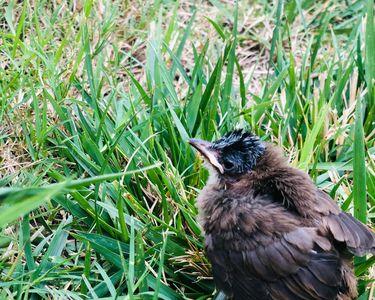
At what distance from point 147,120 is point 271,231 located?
1.00m

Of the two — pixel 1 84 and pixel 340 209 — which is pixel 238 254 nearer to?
pixel 340 209

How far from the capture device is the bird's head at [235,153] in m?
3.27

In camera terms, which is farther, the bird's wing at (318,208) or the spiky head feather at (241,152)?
the spiky head feather at (241,152)

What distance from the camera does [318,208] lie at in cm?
311

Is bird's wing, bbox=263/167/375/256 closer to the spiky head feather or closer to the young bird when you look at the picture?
the young bird

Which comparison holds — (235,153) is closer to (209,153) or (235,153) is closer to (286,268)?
(209,153)

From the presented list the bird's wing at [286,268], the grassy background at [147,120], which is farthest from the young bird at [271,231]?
the grassy background at [147,120]

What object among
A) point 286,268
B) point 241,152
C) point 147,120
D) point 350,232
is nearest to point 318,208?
point 350,232

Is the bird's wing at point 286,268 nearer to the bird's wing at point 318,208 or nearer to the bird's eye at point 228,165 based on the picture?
the bird's wing at point 318,208

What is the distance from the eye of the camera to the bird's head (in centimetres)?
327

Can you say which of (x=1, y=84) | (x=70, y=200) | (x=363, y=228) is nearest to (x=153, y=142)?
(x=70, y=200)

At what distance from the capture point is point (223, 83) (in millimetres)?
4098

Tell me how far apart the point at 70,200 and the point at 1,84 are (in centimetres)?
83

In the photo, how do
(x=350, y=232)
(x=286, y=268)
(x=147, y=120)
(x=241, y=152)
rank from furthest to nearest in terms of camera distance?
(x=147, y=120) → (x=241, y=152) → (x=350, y=232) → (x=286, y=268)
